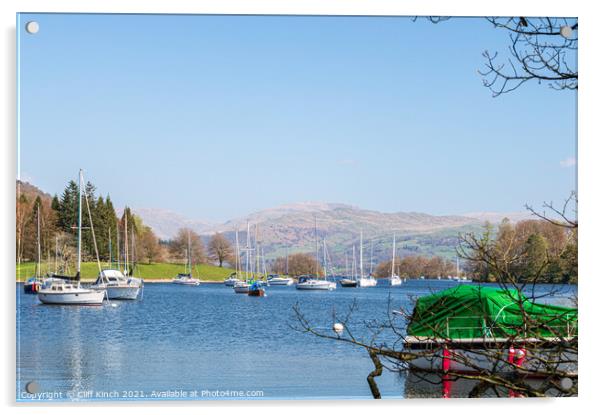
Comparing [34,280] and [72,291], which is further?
[72,291]

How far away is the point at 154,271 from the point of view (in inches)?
650

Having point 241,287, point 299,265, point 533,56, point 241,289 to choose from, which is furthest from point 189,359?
point 241,289

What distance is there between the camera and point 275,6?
6.30 m

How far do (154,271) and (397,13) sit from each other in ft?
35.6

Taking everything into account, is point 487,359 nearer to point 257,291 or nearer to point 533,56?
point 533,56

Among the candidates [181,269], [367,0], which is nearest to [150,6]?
[367,0]

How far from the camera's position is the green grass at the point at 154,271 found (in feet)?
22.9

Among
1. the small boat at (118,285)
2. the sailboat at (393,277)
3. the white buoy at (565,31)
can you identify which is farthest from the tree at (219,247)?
the white buoy at (565,31)

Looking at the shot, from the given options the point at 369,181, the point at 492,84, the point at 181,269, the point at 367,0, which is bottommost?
the point at 181,269

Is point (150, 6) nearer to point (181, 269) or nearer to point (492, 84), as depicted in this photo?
point (492, 84)

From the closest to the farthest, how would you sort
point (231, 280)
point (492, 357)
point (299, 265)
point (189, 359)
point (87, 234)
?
point (492, 357) → point (87, 234) → point (189, 359) → point (299, 265) → point (231, 280)

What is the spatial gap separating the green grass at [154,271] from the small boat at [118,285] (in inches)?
10.2

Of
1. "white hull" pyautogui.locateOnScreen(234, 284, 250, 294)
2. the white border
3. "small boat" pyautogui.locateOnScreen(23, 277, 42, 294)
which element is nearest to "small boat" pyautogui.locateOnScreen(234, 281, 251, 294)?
"white hull" pyautogui.locateOnScreen(234, 284, 250, 294)
